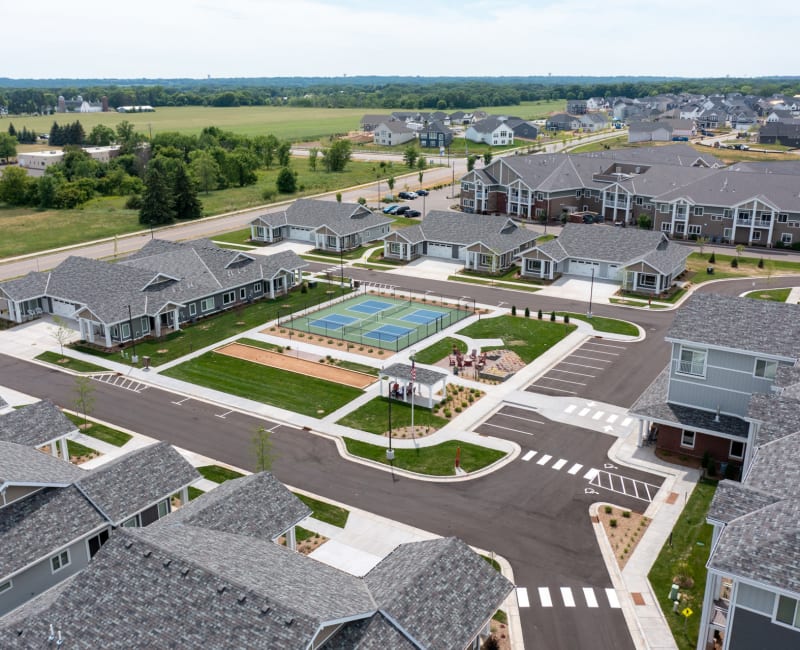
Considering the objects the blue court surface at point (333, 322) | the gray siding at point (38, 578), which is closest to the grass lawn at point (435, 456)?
the gray siding at point (38, 578)

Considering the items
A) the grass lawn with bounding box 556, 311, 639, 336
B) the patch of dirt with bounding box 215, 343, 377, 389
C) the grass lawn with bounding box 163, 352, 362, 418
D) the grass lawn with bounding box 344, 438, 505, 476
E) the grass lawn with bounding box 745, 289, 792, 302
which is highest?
the grass lawn with bounding box 745, 289, 792, 302

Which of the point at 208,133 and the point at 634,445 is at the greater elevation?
the point at 208,133

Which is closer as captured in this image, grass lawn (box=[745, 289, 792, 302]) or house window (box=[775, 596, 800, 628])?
house window (box=[775, 596, 800, 628])

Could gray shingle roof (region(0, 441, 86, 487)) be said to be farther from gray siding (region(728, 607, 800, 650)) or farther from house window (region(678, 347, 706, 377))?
house window (region(678, 347, 706, 377))

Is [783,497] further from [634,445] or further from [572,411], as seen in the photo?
[572,411]

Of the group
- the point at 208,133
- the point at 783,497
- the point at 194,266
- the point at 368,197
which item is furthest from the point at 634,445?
the point at 208,133

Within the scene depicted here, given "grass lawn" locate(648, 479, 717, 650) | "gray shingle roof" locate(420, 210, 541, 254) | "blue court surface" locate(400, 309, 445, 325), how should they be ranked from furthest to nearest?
1. "gray shingle roof" locate(420, 210, 541, 254)
2. "blue court surface" locate(400, 309, 445, 325)
3. "grass lawn" locate(648, 479, 717, 650)

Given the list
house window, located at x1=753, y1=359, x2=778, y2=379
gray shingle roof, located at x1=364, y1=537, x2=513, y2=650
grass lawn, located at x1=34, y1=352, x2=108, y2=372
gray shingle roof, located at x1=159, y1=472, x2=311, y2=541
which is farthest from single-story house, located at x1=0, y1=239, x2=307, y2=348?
house window, located at x1=753, y1=359, x2=778, y2=379

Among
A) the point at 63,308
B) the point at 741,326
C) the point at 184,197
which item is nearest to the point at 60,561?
the point at 741,326
